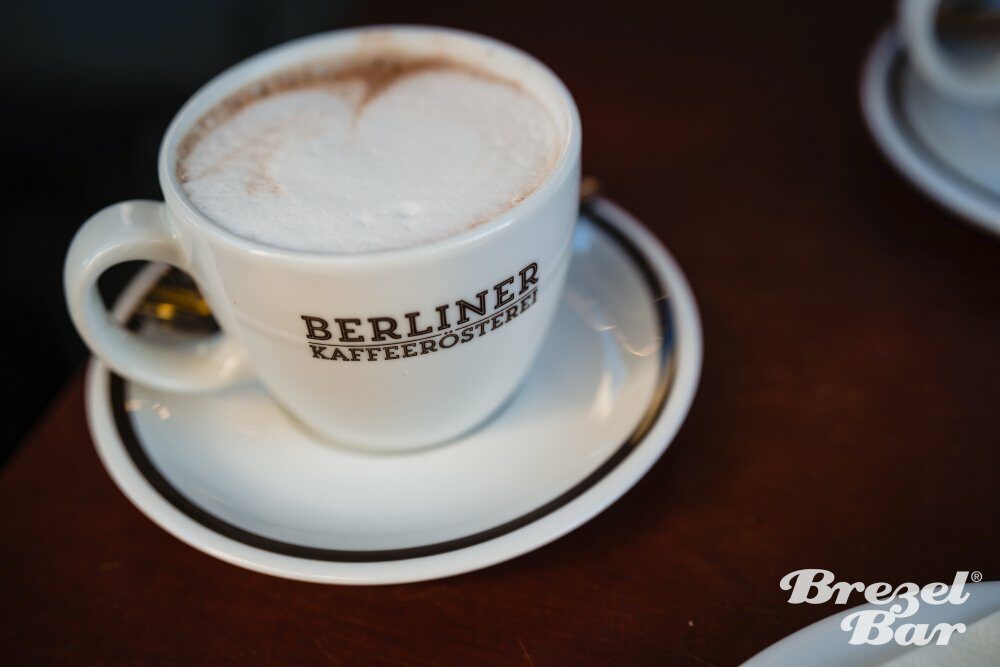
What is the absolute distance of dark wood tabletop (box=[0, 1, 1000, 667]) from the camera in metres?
0.52

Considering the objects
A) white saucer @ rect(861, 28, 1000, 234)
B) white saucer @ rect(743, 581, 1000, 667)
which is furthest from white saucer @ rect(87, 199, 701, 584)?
white saucer @ rect(861, 28, 1000, 234)

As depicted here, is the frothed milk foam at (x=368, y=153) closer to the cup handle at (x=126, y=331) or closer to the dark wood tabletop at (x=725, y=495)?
the cup handle at (x=126, y=331)

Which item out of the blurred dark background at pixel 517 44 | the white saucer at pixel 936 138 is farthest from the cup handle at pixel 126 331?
the white saucer at pixel 936 138

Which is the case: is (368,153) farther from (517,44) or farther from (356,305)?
(517,44)

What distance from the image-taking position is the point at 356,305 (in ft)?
1.59

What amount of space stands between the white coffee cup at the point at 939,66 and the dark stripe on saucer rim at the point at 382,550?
380 mm

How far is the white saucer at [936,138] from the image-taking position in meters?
0.74

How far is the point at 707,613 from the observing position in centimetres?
52

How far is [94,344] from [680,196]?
22.3 inches

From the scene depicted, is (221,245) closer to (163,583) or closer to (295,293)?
(295,293)

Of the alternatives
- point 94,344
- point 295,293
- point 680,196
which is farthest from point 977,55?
point 94,344

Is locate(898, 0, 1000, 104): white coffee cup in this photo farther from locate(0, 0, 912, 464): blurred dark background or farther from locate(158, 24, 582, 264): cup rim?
locate(158, 24, 582, 264): cup rim

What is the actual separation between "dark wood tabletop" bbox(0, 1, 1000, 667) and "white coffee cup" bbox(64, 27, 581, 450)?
0.11 m

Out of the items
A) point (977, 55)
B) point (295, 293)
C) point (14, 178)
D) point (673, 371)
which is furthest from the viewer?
point (14, 178)
